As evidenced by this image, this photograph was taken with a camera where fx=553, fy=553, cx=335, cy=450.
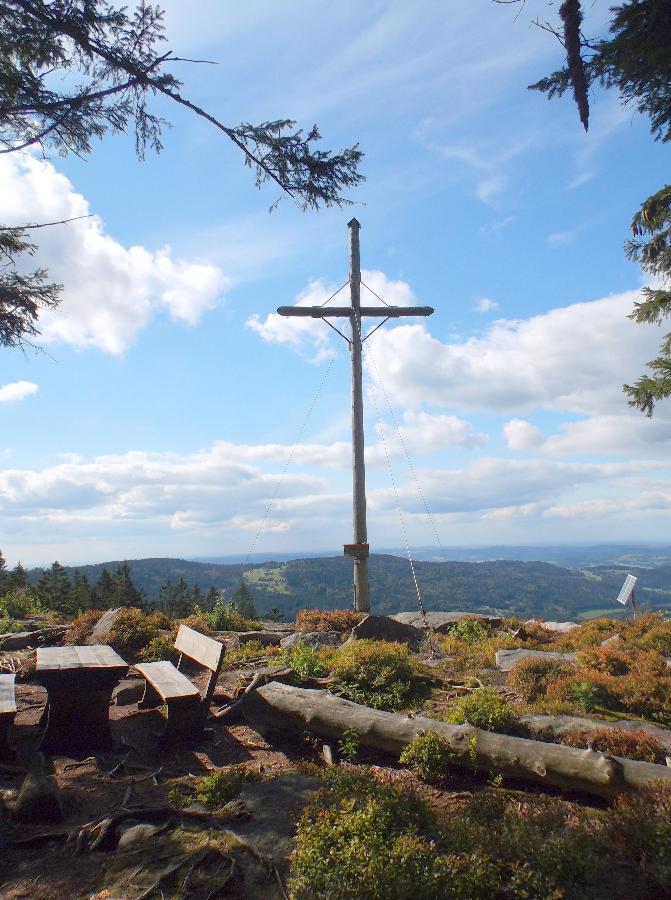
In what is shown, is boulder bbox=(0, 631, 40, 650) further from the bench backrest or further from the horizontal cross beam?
the horizontal cross beam

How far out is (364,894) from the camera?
326 cm

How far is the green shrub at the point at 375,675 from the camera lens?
7449mm

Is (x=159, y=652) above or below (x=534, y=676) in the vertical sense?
above

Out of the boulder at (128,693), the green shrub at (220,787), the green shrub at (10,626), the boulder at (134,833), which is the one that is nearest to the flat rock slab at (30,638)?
the green shrub at (10,626)

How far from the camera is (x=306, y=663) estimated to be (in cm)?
859

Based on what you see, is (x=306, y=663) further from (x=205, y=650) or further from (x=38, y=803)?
(x=38, y=803)

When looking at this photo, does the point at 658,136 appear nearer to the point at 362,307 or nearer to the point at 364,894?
the point at 362,307

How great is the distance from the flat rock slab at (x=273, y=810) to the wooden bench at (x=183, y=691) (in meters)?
1.77

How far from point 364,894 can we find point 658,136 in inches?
387

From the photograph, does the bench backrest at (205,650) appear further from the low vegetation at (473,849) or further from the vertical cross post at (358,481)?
the vertical cross post at (358,481)

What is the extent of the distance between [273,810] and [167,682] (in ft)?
9.46

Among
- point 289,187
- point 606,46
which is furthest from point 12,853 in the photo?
point 606,46

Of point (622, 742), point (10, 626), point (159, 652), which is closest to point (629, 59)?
point (622, 742)

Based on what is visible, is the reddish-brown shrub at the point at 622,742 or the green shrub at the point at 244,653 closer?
the reddish-brown shrub at the point at 622,742
